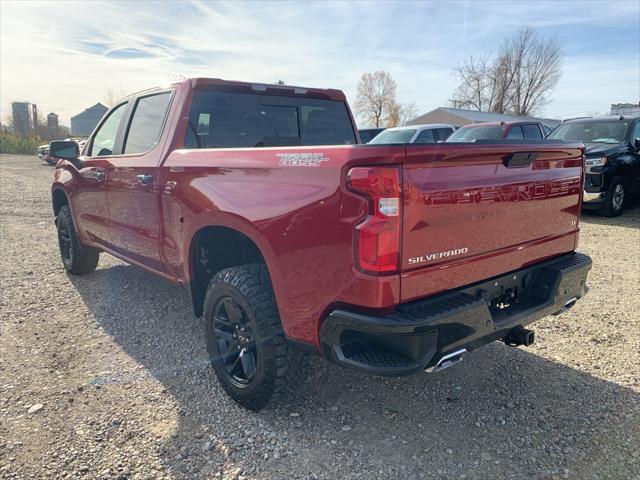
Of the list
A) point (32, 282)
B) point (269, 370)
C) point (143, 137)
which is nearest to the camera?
point (269, 370)

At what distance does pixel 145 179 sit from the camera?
3.54 metres

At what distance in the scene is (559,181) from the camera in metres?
2.84

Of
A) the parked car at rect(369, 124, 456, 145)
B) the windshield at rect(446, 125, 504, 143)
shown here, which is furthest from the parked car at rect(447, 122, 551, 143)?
the parked car at rect(369, 124, 456, 145)

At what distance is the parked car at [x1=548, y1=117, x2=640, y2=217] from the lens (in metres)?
8.41

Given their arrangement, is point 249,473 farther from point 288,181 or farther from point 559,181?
point 559,181

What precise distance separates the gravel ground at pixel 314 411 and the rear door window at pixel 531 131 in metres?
7.87

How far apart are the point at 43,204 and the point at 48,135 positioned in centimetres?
3252

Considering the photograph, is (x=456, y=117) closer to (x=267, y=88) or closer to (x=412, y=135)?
(x=412, y=135)

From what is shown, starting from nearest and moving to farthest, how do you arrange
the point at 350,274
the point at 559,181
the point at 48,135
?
the point at 350,274 < the point at 559,181 < the point at 48,135

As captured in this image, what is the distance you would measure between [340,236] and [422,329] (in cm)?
53

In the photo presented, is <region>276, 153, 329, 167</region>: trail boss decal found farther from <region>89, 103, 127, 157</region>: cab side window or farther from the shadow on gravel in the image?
<region>89, 103, 127, 157</region>: cab side window

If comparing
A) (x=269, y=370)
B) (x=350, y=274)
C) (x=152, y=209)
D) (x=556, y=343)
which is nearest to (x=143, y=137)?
(x=152, y=209)

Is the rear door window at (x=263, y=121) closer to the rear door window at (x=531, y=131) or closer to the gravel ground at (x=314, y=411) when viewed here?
the gravel ground at (x=314, y=411)

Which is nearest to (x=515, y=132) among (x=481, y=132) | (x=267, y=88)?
(x=481, y=132)
